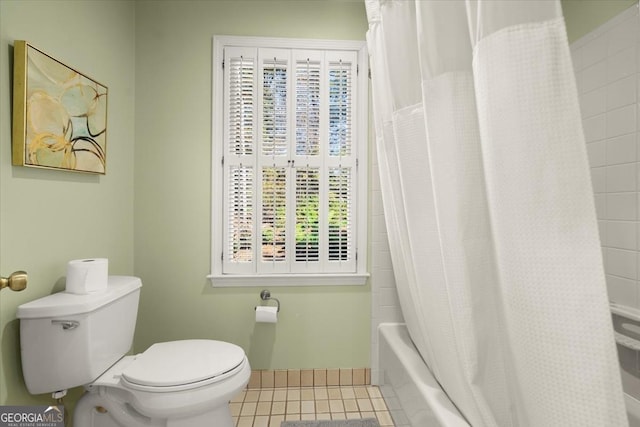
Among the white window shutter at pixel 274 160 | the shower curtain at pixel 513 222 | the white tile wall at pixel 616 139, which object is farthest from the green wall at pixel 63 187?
the white tile wall at pixel 616 139

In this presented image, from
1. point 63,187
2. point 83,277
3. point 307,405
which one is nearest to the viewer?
point 83,277

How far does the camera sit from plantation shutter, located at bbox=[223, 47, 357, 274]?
80.1 inches

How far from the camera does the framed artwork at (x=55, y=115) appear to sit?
1.23 m

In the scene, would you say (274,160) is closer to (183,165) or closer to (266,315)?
(183,165)

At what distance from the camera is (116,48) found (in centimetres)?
184

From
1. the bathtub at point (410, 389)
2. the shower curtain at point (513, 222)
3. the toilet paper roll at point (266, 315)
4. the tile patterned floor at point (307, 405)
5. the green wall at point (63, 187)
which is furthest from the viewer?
the toilet paper roll at point (266, 315)

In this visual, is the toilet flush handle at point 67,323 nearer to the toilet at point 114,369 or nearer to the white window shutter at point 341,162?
the toilet at point 114,369

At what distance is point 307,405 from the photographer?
6.20 feet

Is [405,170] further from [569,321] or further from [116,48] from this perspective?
[116,48]

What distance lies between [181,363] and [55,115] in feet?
3.69

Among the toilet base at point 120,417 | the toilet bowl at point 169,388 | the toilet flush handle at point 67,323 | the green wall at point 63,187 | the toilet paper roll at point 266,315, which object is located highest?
the green wall at point 63,187

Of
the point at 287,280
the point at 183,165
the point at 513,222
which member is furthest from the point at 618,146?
the point at 183,165

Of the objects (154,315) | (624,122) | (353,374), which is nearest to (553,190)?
(624,122)

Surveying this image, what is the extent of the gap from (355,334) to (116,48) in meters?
2.10
